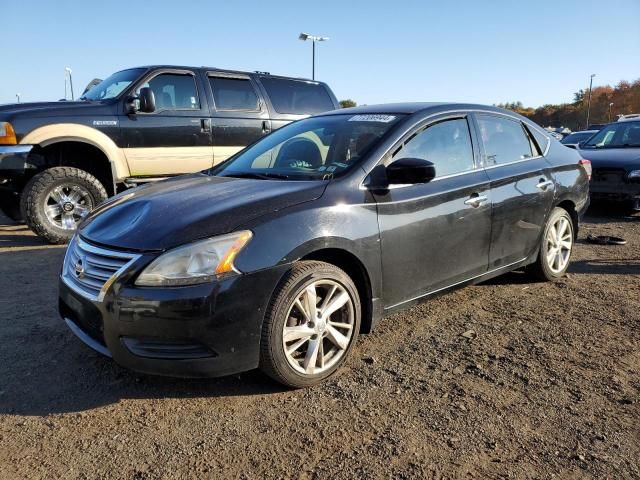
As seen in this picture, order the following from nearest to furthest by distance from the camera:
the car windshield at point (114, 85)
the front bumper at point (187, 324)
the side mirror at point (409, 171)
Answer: the front bumper at point (187, 324), the side mirror at point (409, 171), the car windshield at point (114, 85)

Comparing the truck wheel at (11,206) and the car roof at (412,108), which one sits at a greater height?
the car roof at (412,108)

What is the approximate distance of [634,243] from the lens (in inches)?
257

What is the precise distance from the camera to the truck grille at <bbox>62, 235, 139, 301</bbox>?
2.63 m

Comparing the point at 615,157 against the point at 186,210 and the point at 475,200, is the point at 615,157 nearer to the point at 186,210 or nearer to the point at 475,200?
the point at 475,200

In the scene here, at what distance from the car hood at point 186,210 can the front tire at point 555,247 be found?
2.56 metres

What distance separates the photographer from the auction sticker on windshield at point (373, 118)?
3.65 meters

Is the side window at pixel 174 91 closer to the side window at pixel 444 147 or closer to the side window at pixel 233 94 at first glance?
the side window at pixel 233 94

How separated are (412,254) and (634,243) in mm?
4676

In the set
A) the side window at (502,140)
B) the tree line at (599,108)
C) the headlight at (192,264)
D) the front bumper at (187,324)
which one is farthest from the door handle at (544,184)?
the tree line at (599,108)

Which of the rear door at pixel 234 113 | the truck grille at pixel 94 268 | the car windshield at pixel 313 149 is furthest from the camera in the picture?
the rear door at pixel 234 113

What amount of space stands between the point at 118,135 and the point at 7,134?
3.92 ft

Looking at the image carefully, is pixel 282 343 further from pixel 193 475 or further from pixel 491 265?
pixel 491 265

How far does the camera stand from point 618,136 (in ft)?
31.1

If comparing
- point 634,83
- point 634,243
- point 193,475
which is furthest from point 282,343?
point 634,83
